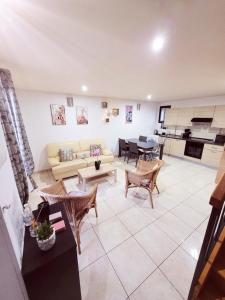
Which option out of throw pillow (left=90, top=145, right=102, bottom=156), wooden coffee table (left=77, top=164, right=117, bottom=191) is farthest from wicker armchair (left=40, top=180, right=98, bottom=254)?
throw pillow (left=90, top=145, right=102, bottom=156)

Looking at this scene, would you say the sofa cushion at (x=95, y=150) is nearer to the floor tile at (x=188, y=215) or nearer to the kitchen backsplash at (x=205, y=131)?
the floor tile at (x=188, y=215)

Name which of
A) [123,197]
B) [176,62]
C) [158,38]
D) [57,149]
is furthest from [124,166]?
[158,38]

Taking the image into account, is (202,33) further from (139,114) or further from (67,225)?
(139,114)

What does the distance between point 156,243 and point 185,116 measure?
4822 millimetres

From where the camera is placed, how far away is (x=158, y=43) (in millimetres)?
1325

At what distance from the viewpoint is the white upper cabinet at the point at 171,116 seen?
545 cm

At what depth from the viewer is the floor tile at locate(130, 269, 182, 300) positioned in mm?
1247

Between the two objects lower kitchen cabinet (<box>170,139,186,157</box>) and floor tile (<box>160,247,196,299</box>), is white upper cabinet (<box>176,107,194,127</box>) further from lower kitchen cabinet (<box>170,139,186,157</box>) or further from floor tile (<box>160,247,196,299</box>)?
floor tile (<box>160,247,196,299</box>)

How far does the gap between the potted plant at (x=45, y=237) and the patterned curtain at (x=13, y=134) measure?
3.88ft

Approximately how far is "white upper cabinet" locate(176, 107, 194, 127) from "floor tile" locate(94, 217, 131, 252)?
4.69m

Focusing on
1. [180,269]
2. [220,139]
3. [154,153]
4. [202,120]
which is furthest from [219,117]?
[180,269]

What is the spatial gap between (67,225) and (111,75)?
2400 millimetres

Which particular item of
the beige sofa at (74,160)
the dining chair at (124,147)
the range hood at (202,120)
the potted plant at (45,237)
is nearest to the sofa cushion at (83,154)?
the beige sofa at (74,160)

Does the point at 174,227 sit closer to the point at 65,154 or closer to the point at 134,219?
the point at 134,219
